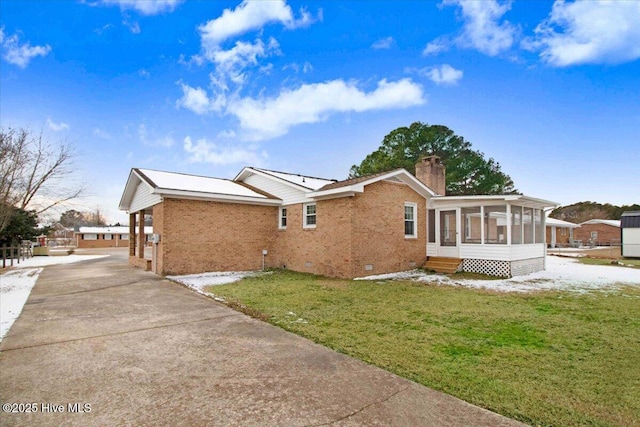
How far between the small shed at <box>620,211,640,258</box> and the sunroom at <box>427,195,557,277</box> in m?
14.7

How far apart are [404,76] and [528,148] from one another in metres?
9.10

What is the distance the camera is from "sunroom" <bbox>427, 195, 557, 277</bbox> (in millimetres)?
13459

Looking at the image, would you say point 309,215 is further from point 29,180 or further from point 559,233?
point 559,233

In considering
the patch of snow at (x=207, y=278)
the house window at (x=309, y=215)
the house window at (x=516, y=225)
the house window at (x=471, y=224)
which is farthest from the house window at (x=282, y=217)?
the house window at (x=516, y=225)

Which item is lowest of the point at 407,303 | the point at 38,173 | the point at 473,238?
the point at 407,303

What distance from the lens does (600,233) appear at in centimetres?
4319

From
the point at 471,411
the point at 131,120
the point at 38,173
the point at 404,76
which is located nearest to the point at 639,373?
the point at 471,411

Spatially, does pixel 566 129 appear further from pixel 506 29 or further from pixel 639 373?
pixel 639 373

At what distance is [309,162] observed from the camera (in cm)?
2681

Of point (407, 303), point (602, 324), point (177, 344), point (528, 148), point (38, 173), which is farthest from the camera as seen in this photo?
point (38, 173)

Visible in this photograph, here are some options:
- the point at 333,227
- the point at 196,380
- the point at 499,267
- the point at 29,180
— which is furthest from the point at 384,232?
the point at 29,180

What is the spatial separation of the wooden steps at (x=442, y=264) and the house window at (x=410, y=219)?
1.43 m

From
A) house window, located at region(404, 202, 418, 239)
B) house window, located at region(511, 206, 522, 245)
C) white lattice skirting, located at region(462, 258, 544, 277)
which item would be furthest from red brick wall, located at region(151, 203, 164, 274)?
house window, located at region(511, 206, 522, 245)

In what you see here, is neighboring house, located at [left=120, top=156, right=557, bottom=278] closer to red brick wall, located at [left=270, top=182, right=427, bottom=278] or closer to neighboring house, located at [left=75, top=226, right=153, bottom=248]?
red brick wall, located at [left=270, top=182, right=427, bottom=278]
